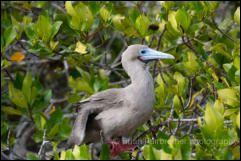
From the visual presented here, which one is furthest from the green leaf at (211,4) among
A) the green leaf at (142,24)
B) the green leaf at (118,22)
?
the green leaf at (118,22)

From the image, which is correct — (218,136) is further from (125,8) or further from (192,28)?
(125,8)

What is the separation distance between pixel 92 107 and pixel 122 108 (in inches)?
12.2

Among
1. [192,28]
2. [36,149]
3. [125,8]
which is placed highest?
[125,8]

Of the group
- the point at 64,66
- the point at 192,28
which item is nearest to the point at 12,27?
the point at 64,66

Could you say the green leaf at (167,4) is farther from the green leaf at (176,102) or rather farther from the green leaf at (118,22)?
the green leaf at (176,102)

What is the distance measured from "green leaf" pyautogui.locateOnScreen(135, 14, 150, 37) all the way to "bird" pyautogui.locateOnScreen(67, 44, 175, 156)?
0.45 m

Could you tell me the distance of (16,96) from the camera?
14.4ft

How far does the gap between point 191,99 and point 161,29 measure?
3.02 ft

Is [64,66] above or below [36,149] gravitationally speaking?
above

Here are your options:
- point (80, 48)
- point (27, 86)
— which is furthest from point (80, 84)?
point (27, 86)

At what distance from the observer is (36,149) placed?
6660 millimetres

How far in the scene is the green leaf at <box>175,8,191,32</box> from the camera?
3.78 meters

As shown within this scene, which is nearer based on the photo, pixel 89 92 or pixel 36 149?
pixel 89 92

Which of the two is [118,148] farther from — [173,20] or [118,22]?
[118,22]
